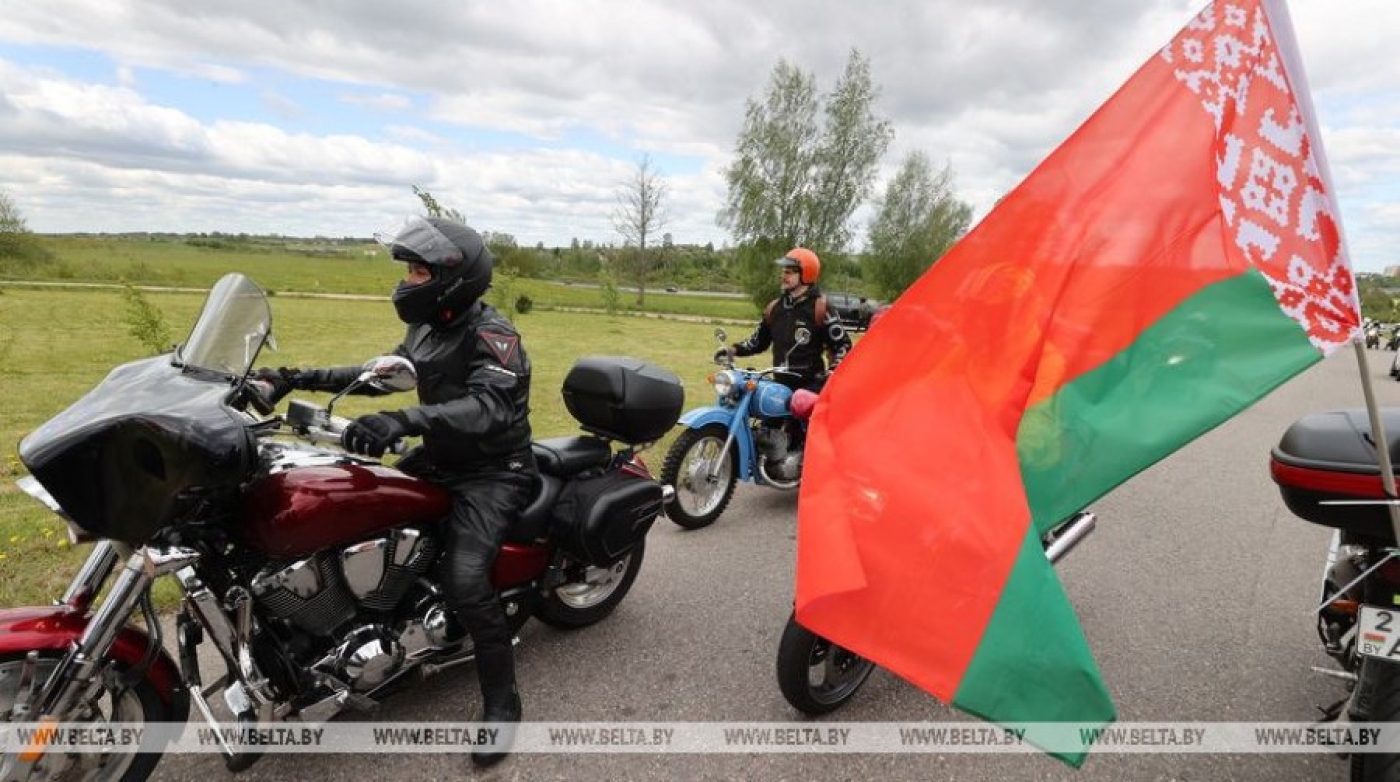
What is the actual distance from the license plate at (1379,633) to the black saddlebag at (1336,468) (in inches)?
11.1

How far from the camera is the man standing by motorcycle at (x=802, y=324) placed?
589cm

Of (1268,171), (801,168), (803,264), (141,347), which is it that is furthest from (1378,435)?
(801,168)

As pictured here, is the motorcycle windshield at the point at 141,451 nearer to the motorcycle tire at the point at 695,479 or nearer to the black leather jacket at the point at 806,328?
the motorcycle tire at the point at 695,479

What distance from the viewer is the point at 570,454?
3.47 meters

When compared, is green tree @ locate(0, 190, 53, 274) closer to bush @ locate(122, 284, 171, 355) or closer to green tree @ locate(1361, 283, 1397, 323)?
bush @ locate(122, 284, 171, 355)

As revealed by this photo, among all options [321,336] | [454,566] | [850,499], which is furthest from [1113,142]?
[321,336]

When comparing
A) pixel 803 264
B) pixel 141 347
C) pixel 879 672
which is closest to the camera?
pixel 879 672

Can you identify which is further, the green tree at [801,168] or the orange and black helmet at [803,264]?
the green tree at [801,168]

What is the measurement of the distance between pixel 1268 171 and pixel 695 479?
3.77 meters

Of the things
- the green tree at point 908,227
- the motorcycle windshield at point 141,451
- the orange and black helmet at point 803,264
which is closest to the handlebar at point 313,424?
the motorcycle windshield at point 141,451

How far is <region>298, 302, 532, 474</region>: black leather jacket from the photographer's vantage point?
276cm

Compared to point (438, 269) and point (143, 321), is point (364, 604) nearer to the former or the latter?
point (438, 269)

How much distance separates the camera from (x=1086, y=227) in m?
2.34

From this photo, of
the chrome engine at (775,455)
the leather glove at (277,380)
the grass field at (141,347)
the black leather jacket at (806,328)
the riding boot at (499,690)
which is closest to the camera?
the leather glove at (277,380)
